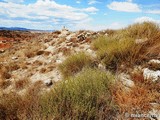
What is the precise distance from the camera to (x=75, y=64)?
7336mm

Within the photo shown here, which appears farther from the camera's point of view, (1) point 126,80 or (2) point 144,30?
(2) point 144,30

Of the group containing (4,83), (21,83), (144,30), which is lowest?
(4,83)

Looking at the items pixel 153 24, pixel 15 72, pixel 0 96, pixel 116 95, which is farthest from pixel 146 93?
pixel 15 72

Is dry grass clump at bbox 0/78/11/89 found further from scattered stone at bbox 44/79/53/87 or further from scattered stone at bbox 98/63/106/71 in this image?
scattered stone at bbox 98/63/106/71

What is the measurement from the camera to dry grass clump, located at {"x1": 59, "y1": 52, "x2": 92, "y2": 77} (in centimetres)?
724

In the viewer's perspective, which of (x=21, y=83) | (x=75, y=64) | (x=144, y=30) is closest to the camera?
(x=75, y=64)

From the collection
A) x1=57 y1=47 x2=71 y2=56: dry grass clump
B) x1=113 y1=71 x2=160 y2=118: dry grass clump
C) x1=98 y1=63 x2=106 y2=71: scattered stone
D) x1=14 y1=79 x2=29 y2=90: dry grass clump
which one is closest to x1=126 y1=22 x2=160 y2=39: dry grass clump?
x1=98 y1=63 x2=106 y2=71: scattered stone

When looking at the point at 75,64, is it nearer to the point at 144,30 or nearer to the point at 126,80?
the point at 126,80

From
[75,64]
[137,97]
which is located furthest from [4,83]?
[137,97]

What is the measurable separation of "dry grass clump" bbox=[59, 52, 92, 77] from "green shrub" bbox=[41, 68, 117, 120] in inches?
74.0

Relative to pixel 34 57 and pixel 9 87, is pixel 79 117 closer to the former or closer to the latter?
pixel 9 87

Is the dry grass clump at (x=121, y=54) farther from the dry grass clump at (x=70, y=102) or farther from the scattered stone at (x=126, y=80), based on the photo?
the dry grass clump at (x=70, y=102)

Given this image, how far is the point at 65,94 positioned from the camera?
15.3ft

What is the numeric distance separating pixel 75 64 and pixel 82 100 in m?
2.97
